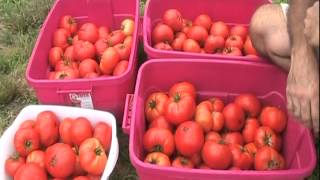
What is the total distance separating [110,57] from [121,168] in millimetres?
448

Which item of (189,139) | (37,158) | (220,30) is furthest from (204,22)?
(37,158)

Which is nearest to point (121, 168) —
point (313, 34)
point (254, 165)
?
point (254, 165)

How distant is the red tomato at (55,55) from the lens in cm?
213

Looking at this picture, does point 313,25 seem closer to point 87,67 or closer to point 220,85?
point 220,85

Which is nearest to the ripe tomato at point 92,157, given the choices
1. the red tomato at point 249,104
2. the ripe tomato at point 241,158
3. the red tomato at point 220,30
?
the ripe tomato at point 241,158

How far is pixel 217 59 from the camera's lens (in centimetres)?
192

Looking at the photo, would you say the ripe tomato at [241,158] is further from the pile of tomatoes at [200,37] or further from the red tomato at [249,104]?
the pile of tomatoes at [200,37]

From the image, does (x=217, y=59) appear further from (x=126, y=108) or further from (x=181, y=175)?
(x=181, y=175)

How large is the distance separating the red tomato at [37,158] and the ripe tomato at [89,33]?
0.60 meters

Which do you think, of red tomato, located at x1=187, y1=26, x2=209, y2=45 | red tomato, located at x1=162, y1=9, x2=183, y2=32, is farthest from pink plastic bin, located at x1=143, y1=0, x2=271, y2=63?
red tomato, located at x1=187, y1=26, x2=209, y2=45

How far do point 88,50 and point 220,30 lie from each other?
59 cm

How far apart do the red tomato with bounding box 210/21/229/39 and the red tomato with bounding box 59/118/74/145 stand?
761mm

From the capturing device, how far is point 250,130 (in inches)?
72.1

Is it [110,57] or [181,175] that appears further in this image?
[110,57]
